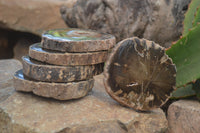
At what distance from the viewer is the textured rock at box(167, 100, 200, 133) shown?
1.77 meters

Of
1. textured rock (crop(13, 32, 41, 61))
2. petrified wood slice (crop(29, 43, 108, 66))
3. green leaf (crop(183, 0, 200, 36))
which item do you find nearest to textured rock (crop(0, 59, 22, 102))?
petrified wood slice (crop(29, 43, 108, 66))

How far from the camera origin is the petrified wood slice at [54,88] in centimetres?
168

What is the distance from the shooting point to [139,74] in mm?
1712

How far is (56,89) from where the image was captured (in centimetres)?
169

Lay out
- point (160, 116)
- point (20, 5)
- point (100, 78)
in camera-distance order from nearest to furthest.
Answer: point (160, 116) → point (100, 78) → point (20, 5)

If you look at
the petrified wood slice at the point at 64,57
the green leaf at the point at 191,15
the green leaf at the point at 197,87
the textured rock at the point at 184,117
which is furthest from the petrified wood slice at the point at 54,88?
the green leaf at the point at 191,15

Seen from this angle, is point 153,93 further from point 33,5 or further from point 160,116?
point 33,5

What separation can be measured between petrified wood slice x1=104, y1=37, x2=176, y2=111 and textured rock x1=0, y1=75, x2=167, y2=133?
0.10 m

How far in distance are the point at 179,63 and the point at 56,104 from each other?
100 centimetres

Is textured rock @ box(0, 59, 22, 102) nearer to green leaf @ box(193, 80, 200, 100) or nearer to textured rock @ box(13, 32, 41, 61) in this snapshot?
textured rock @ box(13, 32, 41, 61)

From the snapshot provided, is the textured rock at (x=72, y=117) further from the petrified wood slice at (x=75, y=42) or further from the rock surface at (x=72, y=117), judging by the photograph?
the petrified wood slice at (x=75, y=42)

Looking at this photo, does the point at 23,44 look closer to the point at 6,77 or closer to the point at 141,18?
the point at 6,77

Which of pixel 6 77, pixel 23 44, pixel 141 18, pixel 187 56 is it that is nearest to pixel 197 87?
pixel 187 56

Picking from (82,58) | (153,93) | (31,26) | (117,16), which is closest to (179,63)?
(153,93)
